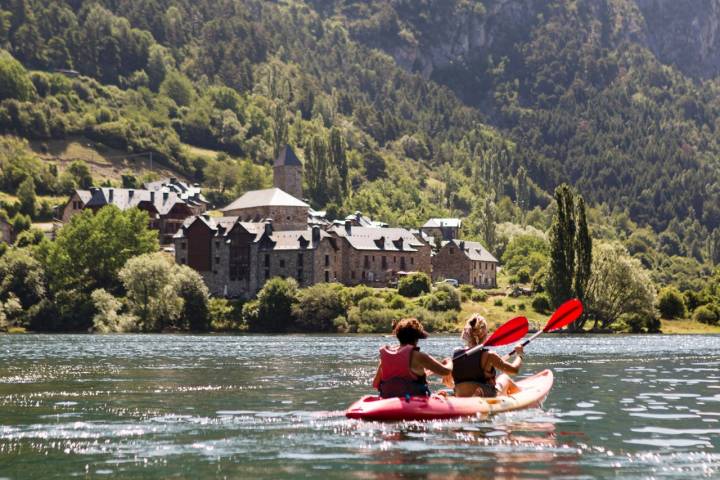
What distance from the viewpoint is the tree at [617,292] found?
4614 inches

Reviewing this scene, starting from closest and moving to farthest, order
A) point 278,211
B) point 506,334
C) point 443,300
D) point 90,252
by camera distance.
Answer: point 506,334
point 443,300
point 90,252
point 278,211

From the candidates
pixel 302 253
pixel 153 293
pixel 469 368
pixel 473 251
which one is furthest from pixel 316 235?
pixel 469 368

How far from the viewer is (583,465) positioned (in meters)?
23.3

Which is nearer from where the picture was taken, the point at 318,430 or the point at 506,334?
the point at 318,430

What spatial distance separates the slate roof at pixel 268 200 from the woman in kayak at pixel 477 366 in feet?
485

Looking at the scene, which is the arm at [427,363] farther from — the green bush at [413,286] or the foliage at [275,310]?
the green bush at [413,286]

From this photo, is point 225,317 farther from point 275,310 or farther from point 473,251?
point 473,251

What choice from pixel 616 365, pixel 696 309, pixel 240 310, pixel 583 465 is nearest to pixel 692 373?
pixel 616 365

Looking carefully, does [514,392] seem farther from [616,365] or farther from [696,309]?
[696,309]

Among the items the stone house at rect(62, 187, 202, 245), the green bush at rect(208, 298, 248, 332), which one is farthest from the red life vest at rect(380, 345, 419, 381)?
the stone house at rect(62, 187, 202, 245)

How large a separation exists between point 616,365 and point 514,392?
89.5 ft

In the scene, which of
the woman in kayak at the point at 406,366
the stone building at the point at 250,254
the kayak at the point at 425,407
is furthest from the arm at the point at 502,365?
the stone building at the point at 250,254

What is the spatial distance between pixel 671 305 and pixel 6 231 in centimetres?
9911

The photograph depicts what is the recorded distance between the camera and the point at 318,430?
28547 millimetres
